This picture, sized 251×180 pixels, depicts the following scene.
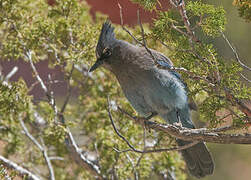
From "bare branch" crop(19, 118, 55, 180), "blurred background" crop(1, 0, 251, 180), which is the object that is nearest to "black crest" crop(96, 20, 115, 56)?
"bare branch" crop(19, 118, 55, 180)

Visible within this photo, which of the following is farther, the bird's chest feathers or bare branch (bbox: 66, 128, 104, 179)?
bare branch (bbox: 66, 128, 104, 179)

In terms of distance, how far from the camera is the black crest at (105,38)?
268cm

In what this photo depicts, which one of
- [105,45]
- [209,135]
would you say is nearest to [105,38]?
[105,45]

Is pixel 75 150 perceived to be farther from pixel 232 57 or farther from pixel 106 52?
pixel 232 57

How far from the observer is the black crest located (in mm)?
2678

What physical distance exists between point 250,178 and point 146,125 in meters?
4.31

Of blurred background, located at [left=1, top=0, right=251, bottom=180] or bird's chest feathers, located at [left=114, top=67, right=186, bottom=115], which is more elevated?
blurred background, located at [left=1, top=0, right=251, bottom=180]

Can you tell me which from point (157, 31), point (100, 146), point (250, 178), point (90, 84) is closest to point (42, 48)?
point (90, 84)

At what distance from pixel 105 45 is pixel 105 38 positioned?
5 cm

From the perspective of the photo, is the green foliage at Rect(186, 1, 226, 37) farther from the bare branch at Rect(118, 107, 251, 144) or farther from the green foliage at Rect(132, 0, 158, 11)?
the bare branch at Rect(118, 107, 251, 144)

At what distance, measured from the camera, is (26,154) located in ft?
10.5

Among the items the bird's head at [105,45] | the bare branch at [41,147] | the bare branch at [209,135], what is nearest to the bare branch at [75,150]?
the bare branch at [41,147]

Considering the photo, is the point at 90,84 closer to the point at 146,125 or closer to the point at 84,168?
the point at 84,168

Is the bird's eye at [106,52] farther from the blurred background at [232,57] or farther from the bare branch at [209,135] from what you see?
the blurred background at [232,57]
